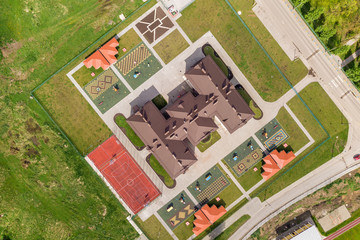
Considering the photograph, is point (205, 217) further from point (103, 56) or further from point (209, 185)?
point (103, 56)

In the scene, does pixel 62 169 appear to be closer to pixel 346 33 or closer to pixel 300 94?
pixel 300 94

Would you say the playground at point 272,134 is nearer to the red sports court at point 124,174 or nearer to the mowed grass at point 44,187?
the red sports court at point 124,174

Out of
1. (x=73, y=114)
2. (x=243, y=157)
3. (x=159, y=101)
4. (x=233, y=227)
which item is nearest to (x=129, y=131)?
(x=159, y=101)

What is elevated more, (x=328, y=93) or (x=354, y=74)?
(x=354, y=74)

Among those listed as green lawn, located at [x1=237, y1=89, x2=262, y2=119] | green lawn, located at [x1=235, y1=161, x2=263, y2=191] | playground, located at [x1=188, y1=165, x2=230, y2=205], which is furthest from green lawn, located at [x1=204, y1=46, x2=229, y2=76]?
green lawn, located at [x1=235, y1=161, x2=263, y2=191]

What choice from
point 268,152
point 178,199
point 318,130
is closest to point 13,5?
point 178,199

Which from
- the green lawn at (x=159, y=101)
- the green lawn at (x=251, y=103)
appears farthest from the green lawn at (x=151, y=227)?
the green lawn at (x=251, y=103)
